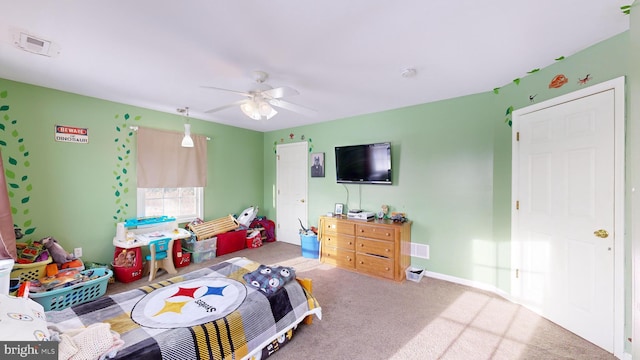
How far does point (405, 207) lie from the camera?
11.9 feet

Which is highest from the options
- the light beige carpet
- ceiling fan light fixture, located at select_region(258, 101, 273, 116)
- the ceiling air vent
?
the ceiling air vent

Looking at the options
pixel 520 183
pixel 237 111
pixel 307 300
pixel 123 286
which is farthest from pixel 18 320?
pixel 520 183

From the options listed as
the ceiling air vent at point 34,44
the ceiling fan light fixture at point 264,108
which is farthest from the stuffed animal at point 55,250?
the ceiling fan light fixture at point 264,108

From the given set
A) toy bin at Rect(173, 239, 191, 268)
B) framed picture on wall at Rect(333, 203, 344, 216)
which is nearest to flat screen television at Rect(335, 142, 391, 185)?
framed picture on wall at Rect(333, 203, 344, 216)

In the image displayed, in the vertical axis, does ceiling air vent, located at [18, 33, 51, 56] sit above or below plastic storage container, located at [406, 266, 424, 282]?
above

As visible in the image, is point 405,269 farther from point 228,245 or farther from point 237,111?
point 237,111

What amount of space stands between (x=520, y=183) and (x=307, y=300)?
2494 millimetres

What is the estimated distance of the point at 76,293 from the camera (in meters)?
2.54

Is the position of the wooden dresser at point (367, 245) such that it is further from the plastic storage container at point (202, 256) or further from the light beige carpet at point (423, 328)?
the plastic storage container at point (202, 256)

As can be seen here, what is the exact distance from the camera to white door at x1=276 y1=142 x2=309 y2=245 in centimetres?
484

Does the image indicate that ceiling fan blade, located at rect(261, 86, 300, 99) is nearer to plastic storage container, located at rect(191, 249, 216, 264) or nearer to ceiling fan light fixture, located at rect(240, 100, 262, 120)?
ceiling fan light fixture, located at rect(240, 100, 262, 120)

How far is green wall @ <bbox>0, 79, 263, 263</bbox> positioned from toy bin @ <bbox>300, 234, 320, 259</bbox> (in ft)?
8.56

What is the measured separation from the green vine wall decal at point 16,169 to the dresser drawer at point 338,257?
3601mm

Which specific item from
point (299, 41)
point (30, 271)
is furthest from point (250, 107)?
point (30, 271)
